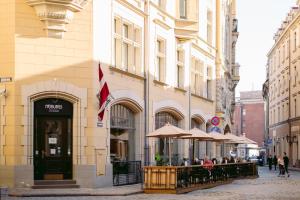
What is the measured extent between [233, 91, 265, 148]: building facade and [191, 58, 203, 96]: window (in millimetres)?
78805

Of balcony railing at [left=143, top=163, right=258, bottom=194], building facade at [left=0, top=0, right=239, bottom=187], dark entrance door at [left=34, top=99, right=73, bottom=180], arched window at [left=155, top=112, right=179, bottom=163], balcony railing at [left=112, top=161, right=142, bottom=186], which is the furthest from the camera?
arched window at [left=155, top=112, right=179, bottom=163]

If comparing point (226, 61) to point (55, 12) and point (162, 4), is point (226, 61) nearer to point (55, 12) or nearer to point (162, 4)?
point (162, 4)

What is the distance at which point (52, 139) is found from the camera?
80.0 feet

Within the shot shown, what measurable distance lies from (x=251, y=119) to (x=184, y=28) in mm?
87714

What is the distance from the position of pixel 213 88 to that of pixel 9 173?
22853 millimetres

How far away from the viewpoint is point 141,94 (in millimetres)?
29438

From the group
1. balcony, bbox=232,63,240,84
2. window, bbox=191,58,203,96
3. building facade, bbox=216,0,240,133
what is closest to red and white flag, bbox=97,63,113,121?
window, bbox=191,58,203,96

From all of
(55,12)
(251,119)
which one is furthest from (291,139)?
(251,119)

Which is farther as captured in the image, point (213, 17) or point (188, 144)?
point (213, 17)

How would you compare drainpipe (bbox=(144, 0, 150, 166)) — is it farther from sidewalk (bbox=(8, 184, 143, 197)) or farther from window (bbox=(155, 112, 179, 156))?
sidewalk (bbox=(8, 184, 143, 197))

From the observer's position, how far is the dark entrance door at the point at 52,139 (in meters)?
24.0

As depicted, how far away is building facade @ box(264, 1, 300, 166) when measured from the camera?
60.6 metres

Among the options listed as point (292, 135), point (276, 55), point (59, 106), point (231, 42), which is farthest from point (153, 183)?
point (276, 55)

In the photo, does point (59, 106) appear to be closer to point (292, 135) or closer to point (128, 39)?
point (128, 39)
